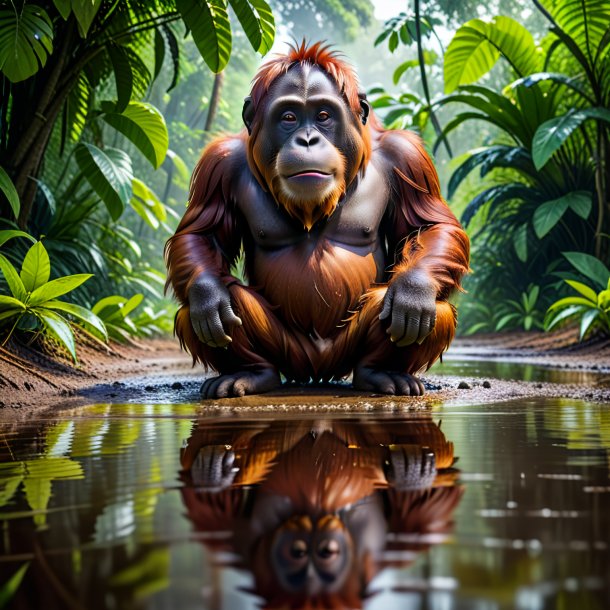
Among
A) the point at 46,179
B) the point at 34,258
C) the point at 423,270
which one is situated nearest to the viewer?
the point at 423,270

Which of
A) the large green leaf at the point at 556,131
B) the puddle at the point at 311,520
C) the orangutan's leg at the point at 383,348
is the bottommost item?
the puddle at the point at 311,520

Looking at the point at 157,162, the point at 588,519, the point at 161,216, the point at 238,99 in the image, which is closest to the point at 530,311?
the point at 161,216

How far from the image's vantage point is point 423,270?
7.25ft

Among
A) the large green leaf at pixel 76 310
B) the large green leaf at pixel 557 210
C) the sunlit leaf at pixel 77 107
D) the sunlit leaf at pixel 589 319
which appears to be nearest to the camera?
the large green leaf at pixel 76 310

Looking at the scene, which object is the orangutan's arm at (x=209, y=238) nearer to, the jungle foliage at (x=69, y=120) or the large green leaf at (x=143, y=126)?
the jungle foliage at (x=69, y=120)

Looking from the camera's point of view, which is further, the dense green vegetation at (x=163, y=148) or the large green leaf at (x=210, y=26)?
the large green leaf at (x=210, y=26)

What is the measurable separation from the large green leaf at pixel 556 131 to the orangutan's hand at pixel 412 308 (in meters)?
2.72

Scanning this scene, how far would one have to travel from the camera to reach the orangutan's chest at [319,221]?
2.36m

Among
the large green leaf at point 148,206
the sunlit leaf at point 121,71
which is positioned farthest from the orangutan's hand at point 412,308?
the large green leaf at point 148,206

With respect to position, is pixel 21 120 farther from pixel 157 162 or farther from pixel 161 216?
pixel 161 216

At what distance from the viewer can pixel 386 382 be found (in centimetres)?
221

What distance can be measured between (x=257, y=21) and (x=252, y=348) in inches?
58.3

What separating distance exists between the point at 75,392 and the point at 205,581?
204cm

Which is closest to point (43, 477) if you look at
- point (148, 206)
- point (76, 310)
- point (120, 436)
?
point (120, 436)
